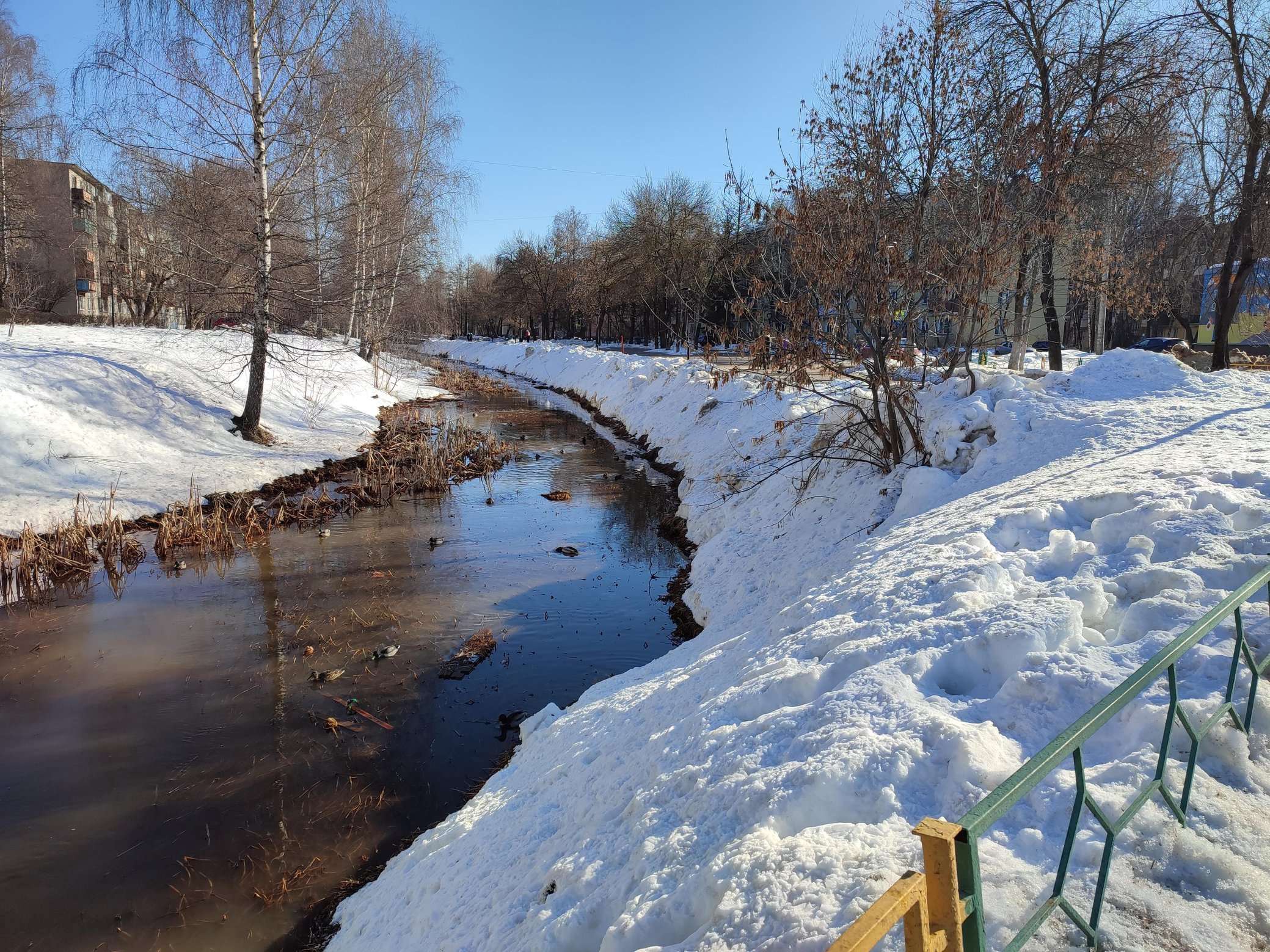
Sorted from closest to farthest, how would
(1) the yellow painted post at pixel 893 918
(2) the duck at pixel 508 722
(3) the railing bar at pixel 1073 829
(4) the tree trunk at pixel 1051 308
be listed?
1. (1) the yellow painted post at pixel 893 918
2. (3) the railing bar at pixel 1073 829
3. (2) the duck at pixel 508 722
4. (4) the tree trunk at pixel 1051 308

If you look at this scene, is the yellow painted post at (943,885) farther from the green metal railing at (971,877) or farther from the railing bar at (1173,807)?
the railing bar at (1173,807)

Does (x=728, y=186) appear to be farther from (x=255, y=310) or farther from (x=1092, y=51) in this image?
(x=255, y=310)

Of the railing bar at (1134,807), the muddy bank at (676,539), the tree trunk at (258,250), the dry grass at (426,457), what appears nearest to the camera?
the railing bar at (1134,807)

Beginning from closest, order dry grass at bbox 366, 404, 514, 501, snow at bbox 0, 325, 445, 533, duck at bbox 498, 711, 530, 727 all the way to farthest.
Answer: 1. duck at bbox 498, 711, 530, 727
2. snow at bbox 0, 325, 445, 533
3. dry grass at bbox 366, 404, 514, 501

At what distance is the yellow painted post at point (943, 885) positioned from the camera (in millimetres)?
1435

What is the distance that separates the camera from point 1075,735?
170cm

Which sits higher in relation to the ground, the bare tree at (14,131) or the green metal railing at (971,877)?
the bare tree at (14,131)

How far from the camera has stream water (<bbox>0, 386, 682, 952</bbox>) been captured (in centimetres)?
452

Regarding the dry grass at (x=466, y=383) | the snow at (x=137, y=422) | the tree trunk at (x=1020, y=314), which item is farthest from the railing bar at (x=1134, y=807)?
the dry grass at (x=466, y=383)

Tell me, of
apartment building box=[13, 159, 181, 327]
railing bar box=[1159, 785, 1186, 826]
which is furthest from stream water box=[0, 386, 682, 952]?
apartment building box=[13, 159, 181, 327]

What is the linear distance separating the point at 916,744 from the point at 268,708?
5766 millimetres

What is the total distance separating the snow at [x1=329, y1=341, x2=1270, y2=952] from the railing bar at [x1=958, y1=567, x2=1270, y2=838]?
586mm

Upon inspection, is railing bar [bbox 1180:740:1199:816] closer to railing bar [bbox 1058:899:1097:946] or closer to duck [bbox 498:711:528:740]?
railing bar [bbox 1058:899:1097:946]

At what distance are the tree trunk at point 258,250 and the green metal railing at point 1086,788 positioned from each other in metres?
14.8
